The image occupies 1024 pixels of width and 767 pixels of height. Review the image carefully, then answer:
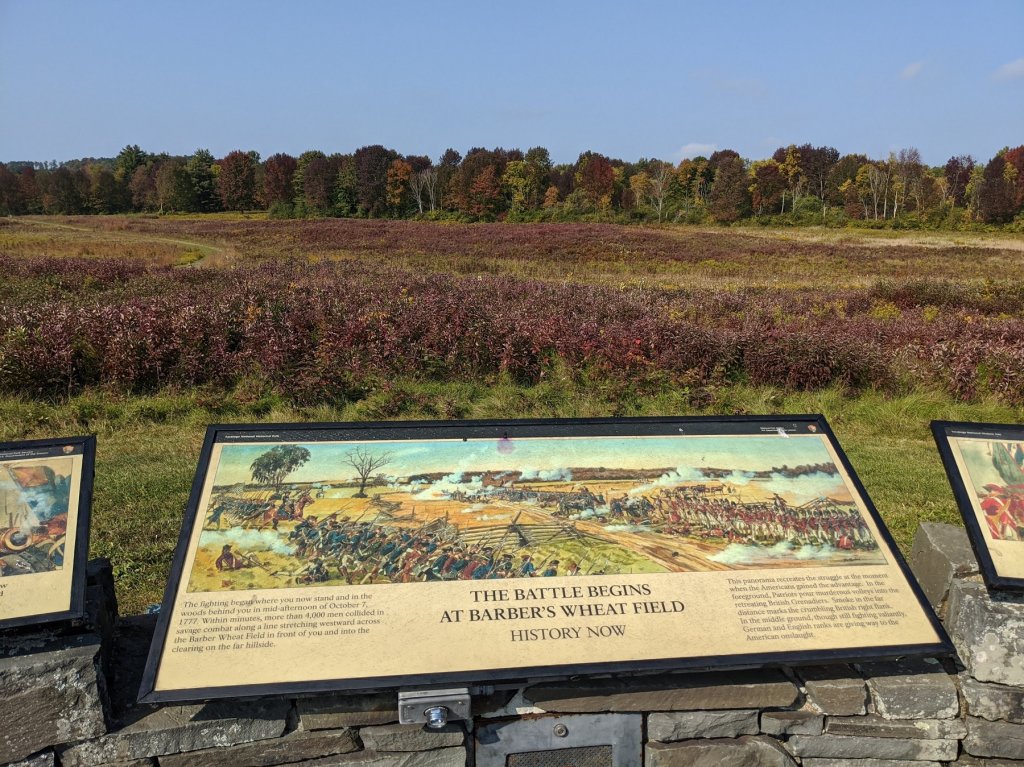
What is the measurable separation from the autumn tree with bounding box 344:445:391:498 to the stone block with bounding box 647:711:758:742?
4.62 ft

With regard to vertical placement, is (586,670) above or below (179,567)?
below

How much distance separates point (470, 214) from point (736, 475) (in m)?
58.5

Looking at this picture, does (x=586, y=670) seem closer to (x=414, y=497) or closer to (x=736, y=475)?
(x=414, y=497)

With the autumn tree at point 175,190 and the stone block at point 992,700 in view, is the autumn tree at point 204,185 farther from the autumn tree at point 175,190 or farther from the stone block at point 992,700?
the stone block at point 992,700

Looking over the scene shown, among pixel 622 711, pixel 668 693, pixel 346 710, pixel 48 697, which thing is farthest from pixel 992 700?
pixel 48 697

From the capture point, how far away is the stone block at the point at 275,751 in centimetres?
249

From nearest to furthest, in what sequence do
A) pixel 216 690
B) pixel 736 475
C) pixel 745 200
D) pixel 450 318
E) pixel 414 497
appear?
pixel 216 690, pixel 414 497, pixel 736 475, pixel 450 318, pixel 745 200

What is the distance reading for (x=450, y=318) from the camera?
923 centimetres

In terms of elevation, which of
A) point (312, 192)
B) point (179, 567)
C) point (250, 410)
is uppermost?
point (312, 192)

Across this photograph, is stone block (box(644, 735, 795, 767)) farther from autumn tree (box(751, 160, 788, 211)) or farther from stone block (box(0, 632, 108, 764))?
autumn tree (box(751, 160, 788, 211))

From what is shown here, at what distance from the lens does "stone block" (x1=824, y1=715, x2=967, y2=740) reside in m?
2.74

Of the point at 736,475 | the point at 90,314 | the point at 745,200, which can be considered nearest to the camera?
the point at 736,475

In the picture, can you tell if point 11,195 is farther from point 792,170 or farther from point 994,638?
point 994,638

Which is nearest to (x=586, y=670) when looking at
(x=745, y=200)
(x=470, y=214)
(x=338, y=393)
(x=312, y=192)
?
(x=338, y=393)
